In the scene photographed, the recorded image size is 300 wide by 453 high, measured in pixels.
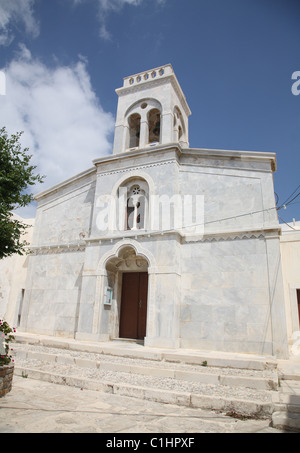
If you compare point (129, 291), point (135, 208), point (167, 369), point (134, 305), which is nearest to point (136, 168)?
point (135, 208)

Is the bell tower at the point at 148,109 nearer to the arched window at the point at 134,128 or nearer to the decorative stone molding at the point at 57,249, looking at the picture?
the arched window at the point at 134,128

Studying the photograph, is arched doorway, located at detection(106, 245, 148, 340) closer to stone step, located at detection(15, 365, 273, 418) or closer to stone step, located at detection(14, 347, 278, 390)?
stone step, located at detection(14, 347, 278, 390)

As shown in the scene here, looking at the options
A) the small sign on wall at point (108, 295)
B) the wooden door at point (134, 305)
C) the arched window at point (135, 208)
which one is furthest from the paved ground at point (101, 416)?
the arched window at point (135, 208)

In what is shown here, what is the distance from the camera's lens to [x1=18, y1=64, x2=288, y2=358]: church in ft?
35.1

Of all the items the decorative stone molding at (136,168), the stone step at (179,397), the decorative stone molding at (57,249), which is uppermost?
the decorative stone molding at (136,168)

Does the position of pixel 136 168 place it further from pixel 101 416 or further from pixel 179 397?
pixel 101 416

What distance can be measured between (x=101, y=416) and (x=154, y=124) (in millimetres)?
14391

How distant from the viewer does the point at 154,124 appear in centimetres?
1628

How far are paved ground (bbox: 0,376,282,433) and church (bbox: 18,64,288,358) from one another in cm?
507

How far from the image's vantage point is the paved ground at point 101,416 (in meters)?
4.46

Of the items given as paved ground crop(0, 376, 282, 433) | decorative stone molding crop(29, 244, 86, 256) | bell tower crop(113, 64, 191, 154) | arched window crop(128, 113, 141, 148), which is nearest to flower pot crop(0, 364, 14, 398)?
paved ground crop(0, 376, 282, 433)

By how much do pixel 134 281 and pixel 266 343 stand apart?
6.16m

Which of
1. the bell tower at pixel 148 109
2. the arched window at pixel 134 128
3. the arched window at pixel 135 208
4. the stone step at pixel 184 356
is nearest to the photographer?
the stone step at pixel 184 356

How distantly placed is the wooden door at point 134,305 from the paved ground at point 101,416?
675 cm
